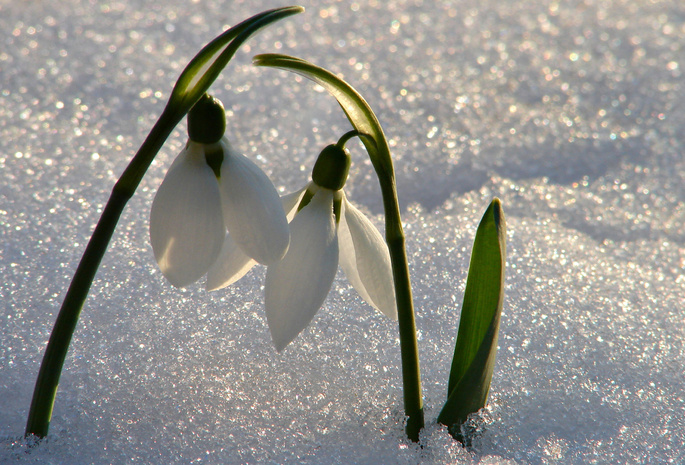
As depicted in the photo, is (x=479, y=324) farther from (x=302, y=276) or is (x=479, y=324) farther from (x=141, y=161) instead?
(x=141, y=161)

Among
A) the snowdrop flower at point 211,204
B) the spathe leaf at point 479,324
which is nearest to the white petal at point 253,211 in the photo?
the snowdrop flower at point 211,204

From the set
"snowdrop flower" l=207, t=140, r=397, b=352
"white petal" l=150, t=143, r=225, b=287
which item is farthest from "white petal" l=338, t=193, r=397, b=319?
"white petal" l=150, t=143, r=225, b=287

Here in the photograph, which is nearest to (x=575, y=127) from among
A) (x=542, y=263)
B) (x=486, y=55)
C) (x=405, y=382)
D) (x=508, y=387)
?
(x=486, y=55)

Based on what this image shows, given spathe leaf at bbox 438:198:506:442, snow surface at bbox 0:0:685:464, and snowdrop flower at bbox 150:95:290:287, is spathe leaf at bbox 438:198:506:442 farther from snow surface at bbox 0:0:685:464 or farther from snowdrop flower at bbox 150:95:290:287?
snowdrop flower at bbox 150:95:290:287

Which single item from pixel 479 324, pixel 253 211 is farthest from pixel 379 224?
pixel 253 211

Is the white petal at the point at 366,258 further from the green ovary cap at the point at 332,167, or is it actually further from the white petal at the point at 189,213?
the white petal at the point at 189,213

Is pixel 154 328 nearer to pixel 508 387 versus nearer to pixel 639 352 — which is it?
pixel 508 387
